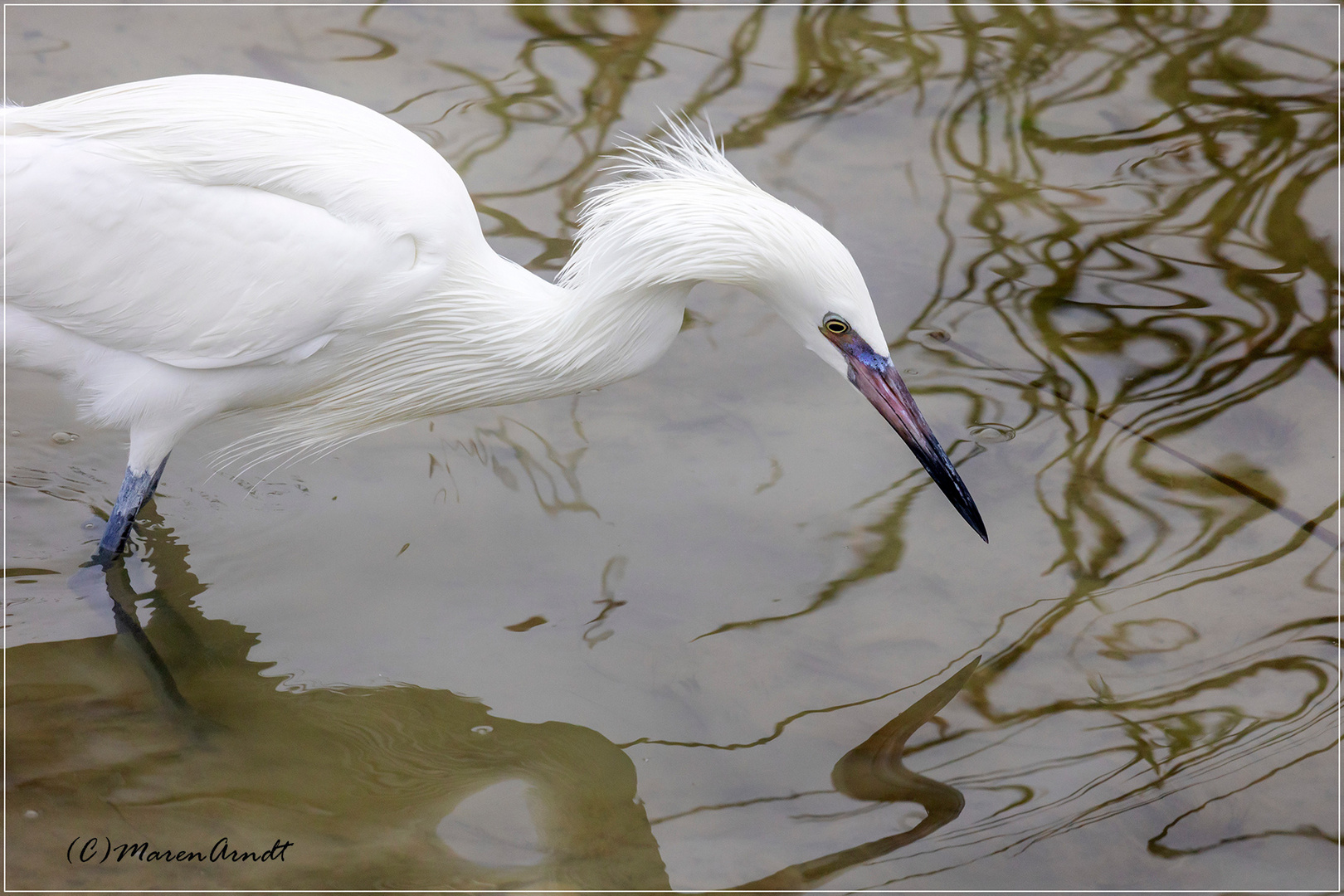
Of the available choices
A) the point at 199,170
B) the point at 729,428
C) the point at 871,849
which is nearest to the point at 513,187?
the point at 729,428

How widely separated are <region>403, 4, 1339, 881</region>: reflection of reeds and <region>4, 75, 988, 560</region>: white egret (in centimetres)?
72

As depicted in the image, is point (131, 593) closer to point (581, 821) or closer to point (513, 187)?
point (581, 821)

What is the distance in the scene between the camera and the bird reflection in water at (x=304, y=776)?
2760 millimetres

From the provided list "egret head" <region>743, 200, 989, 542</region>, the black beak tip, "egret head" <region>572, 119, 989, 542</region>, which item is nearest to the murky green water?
the black beak tip

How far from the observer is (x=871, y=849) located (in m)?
2.85

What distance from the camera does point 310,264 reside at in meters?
3.03

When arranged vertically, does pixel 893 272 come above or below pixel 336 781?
above

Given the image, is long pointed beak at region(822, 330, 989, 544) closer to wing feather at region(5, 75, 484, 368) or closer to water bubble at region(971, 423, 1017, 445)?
water bubble at region(971, 423, 1017, 445)

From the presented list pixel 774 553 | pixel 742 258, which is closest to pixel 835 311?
pixel 742 258

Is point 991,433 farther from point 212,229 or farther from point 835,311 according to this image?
point 212,229

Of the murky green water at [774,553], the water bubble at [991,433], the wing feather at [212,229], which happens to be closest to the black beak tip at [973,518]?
the murky green water at [774,553]

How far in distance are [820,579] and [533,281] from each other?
1.23 meters

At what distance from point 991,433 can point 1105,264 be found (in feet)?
3.54

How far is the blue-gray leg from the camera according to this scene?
3311 mm
